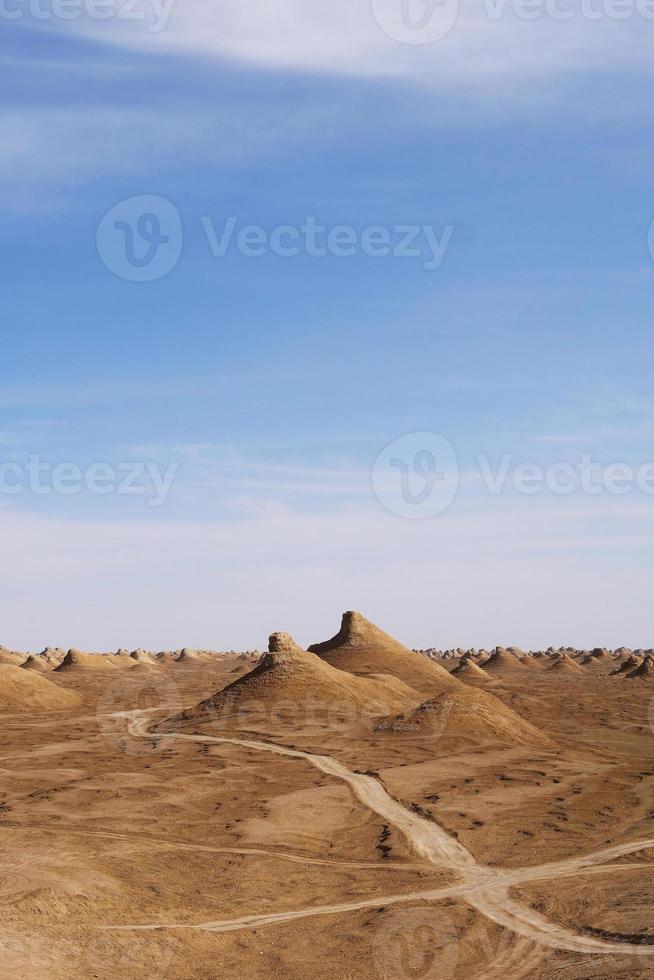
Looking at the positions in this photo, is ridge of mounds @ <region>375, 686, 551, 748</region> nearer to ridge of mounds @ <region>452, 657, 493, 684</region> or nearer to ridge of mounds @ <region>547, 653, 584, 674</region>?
ridge of mounds @ <region>452, 657, 493, 684</region>

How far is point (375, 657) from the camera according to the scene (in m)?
68.7

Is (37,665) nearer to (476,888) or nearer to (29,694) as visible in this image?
(29,694)

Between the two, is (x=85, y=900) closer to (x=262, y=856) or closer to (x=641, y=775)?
(x=262, y=856)

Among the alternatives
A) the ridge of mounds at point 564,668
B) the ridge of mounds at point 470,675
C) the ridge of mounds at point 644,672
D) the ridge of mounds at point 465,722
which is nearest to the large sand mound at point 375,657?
the ridge of mounds at point 470,675

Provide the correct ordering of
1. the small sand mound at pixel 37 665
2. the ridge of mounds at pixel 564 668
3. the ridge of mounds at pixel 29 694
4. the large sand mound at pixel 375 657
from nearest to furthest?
1. the ridge of mounds at pixel 29 694
2. the large sand mound at pixel 375 657
3. the small sand mound at pixel 37 665
4. the ridge of mounds at pixel 564 668

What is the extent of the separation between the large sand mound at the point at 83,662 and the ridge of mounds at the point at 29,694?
40223mm

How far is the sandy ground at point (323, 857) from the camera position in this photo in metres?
18.5

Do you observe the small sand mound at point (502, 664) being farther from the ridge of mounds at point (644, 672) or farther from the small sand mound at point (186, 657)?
the small sand mound at point (186, 657)

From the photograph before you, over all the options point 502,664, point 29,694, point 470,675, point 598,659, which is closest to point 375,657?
point 470,675

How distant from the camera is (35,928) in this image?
60.3ft

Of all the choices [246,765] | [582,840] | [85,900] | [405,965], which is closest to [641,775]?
[582,840]

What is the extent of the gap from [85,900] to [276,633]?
36.0 m

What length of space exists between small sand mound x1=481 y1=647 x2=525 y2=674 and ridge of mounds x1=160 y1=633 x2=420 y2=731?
206ft

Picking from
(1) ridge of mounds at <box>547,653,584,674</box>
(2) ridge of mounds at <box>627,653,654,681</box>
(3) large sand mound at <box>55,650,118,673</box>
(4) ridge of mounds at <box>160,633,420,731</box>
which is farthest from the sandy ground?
(1) ridge of mounds at <box>547,653,584,674</box>
